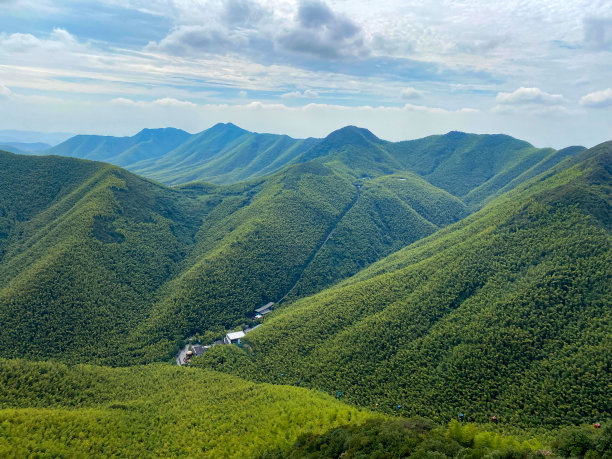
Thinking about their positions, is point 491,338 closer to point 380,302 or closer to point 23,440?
point 380,302

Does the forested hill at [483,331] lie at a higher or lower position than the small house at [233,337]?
higher

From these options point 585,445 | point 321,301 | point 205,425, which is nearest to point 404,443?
point 585,445

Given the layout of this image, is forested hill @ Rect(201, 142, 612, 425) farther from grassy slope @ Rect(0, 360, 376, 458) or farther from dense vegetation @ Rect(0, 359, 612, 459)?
grassy slope @ Rect(0, 360, 376, 458)

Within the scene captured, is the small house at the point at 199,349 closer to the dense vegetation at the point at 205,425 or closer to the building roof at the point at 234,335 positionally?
the building roof at the point at 234,335

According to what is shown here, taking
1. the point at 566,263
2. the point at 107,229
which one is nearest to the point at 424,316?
the point at 566,263

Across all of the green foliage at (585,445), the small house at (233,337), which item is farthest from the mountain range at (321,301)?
the green foliage at (585,445)

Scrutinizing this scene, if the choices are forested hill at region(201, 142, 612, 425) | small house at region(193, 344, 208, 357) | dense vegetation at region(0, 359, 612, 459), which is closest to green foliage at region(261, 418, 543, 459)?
dense vegetation at region(0, 359, 612, 459)
